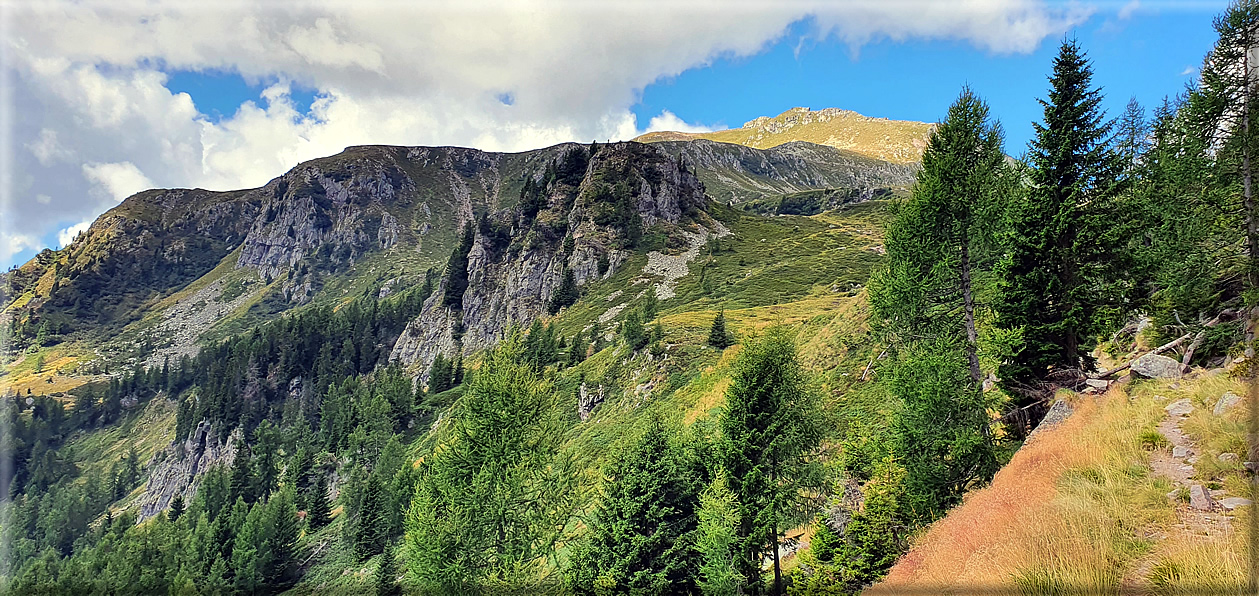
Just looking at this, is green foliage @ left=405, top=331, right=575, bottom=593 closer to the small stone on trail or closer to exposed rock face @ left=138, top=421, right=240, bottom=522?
the small stone on trail

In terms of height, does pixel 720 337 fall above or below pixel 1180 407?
above

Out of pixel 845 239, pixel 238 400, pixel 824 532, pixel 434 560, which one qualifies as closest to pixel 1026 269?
pixel 824 532

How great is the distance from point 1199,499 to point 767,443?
13432 millimetres


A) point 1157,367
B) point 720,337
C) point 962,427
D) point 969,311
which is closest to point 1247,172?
point 1157,367

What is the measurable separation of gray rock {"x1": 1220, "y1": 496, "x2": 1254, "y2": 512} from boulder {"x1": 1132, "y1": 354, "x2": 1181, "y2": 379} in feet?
25.5

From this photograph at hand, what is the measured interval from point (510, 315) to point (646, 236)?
40.5 m

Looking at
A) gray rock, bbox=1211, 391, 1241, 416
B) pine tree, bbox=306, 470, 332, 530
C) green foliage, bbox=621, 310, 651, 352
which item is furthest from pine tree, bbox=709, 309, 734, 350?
pine tree, bbox=306, 470, 332, 530

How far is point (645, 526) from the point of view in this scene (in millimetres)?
22656

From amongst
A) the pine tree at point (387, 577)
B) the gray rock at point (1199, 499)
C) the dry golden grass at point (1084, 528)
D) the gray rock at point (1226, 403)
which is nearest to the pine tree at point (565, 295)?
the pine tree at point (387, 577)

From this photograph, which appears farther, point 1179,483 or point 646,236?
point 646,236

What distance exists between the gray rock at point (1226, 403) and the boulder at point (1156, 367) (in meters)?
3.54

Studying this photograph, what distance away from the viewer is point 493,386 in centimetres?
2694

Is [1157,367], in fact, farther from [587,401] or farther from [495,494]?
[587,401]

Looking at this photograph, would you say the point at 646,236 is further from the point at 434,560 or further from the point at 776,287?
the point at 434,560
